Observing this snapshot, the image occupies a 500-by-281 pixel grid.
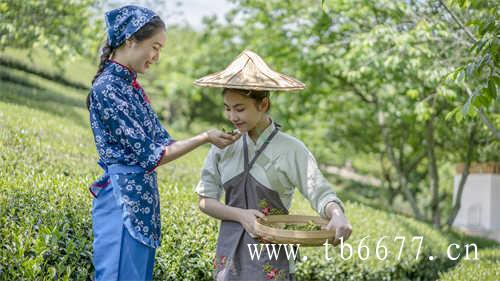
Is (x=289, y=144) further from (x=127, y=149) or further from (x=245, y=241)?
(x=127, y=149)

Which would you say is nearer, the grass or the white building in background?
the grass

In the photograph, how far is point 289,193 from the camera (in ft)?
9.98

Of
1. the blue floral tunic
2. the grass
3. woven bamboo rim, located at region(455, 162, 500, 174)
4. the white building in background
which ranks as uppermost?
the blue floral tunic

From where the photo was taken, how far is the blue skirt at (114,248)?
271cm

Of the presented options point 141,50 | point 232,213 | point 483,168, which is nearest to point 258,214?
point 232,213

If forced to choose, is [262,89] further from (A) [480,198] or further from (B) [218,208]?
(A) [480,198]

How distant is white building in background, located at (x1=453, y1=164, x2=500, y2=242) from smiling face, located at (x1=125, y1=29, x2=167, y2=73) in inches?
512

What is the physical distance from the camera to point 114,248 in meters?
2.72

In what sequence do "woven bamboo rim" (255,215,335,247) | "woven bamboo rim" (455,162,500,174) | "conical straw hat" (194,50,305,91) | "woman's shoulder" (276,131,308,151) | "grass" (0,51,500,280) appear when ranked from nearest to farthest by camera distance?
1. "woven bamboo rim" (255,215,335,247)
2. "conical straw hat" (194,50,305,91)
3. "woman's shoulder" (276,131,308,151)
4. "grass" (0,51,500,280)
5. "woven bamboo rim" (455,162,500,174)

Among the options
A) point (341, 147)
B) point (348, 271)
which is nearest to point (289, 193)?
point (348, 271)

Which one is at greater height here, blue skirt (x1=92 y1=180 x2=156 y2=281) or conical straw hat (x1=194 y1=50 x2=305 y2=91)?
conical straw hat (x1=194 y1=50 x2=305 y2=91)

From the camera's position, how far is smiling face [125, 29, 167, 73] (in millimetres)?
2891

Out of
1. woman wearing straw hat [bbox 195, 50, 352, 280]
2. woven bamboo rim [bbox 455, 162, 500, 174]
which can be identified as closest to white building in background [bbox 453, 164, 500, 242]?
woven bamboo rim [bbox 455, 162, 500, 174]

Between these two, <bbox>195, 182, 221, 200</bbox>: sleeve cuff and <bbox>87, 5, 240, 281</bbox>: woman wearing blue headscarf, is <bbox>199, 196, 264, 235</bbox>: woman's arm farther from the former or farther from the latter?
<bbox>87, 5, 240, 281</bbox>: woman wearing blue headscarf
